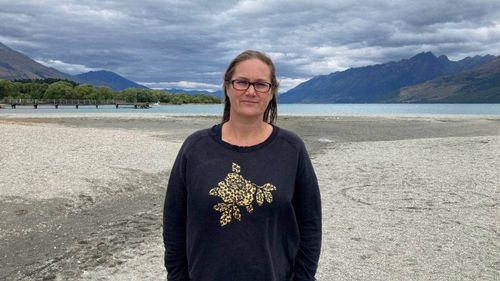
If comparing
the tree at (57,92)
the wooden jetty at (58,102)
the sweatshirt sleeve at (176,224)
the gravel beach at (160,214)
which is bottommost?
the gravel beach at (160,214)

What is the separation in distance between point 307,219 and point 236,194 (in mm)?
604

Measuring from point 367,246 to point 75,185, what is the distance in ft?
30.1

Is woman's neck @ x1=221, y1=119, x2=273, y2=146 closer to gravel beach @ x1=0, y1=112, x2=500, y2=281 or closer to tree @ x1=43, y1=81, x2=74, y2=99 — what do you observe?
gravel beach @ x1=0, y1=112, x2=500, y2=281

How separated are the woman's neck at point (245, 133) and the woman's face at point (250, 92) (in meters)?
0.05

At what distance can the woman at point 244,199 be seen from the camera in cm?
267

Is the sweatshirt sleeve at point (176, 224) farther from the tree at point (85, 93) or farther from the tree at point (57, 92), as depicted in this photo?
the tree at point (85, 93)

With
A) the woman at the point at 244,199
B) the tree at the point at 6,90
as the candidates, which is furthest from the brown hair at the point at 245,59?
the tree at the point at 6,90

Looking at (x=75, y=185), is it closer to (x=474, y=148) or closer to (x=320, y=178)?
(x=320, y=178)

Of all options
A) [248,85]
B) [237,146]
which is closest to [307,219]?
[237,146]

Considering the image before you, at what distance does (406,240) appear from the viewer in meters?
8.82

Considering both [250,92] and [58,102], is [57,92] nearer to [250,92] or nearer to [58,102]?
[58,102]

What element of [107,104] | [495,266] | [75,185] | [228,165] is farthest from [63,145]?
[107,104]

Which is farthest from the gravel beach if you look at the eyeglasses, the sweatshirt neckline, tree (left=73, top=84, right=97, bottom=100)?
tree (left=73, top=84, right=97, bottom=100)

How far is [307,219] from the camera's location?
294cm
